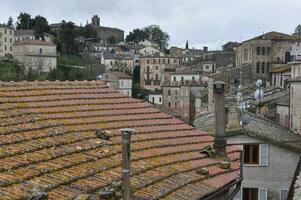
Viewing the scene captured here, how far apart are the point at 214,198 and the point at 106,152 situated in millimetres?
2343

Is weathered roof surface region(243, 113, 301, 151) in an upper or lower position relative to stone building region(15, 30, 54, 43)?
lower

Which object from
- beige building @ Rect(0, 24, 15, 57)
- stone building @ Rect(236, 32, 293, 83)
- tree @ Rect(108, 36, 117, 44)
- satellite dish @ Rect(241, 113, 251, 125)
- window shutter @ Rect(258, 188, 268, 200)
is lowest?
window shutter @ Rect(258, 188, 268, 200)

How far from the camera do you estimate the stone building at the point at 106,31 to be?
165 meters

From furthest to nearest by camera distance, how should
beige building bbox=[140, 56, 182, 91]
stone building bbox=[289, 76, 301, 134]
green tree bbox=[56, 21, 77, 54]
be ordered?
green tree bbox=[56, 21, 77, 54]
beige building bbox=[140, 56, 182, 91]
stone building bbox=[289, 76, 301, 134]

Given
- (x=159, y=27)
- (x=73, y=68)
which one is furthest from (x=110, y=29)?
(x=73, y=68)

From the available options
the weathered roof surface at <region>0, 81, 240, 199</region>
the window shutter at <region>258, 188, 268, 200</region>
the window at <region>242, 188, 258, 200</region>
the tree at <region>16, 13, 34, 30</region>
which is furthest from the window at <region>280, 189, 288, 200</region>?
the tree at <region>16, 13, 34, 30</region>

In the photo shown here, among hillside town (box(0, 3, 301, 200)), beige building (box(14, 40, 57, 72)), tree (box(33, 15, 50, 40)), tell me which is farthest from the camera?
tree (box(33, 15, 50, 40))

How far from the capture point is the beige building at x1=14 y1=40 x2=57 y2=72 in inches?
3971

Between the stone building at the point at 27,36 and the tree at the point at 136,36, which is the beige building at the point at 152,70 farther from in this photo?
the tree at the point at 136,36

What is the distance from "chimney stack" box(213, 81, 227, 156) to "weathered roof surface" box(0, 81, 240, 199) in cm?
42

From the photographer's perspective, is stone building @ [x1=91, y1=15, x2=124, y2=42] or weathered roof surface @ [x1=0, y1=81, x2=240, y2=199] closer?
weathered roof surface @ [x1=0, y1=81, x2=240, y2=199]

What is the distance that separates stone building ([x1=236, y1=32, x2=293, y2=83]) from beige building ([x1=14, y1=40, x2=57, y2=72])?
1653 inches

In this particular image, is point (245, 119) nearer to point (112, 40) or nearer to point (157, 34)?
point (157, 34)

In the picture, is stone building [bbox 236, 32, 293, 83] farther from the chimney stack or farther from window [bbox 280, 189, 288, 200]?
the chimney stack
